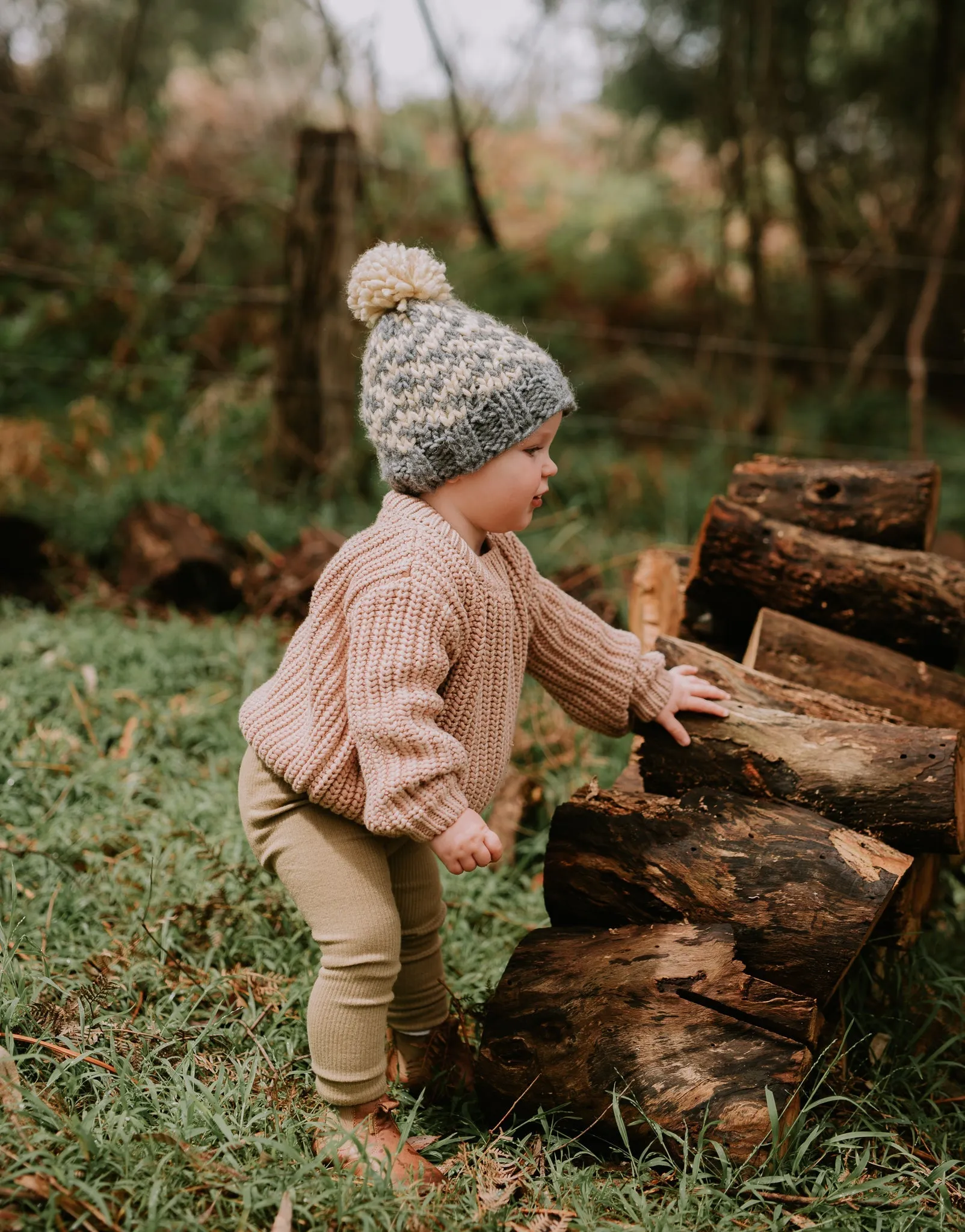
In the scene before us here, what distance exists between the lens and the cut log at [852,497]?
2658 mm

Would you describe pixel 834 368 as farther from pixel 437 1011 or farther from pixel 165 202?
pixel 437 1011

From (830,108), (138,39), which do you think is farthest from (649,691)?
(138,39)

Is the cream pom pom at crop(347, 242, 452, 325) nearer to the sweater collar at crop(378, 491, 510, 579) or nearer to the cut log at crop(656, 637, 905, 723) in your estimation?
the sweater collar at crop(378, 491, 510, 579)

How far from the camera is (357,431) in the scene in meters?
4.96

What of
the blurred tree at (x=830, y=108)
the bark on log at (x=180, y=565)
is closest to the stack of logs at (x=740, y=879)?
the bark on log at (x=180, y=565)

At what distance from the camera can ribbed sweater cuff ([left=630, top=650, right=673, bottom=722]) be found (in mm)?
2141

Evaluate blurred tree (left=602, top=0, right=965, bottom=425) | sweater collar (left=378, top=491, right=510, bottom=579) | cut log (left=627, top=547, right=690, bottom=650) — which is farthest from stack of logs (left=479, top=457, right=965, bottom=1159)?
blurred tree (left=602, top=0, right=965, bottom=425)

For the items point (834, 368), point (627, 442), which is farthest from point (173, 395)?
point (834, 368)

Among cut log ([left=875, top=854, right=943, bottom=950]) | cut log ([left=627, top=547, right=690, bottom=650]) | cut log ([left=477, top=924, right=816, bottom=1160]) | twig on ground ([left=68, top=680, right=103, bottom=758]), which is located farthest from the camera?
twig on ground ([left=68, top=680, right=103, bottom=758])

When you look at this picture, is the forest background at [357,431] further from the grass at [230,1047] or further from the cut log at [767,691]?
the cut log at [767,691]

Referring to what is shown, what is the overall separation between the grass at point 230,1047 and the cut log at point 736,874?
258 mm

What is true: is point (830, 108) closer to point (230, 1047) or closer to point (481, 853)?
point (481, 853)

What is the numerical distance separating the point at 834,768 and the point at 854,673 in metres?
0.52

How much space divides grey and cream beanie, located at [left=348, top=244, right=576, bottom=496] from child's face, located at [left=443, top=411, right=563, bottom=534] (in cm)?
3
